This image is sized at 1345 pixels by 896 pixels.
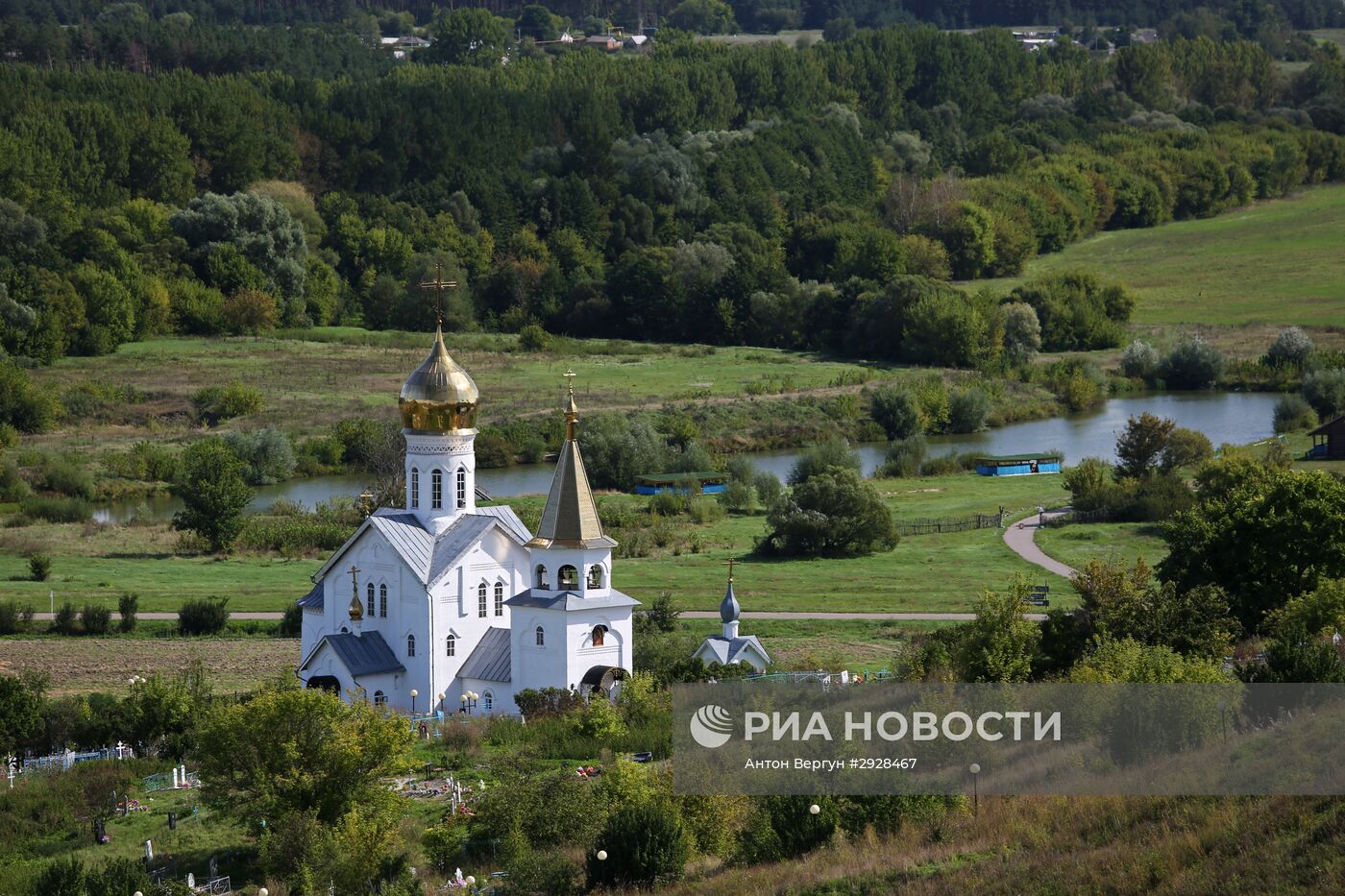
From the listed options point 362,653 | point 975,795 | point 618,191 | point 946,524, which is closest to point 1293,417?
point 946,524

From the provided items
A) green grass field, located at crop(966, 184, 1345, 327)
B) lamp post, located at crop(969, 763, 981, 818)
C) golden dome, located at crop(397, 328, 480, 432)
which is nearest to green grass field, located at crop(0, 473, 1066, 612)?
golden dome, located at crop(397, 328, 480, 432)

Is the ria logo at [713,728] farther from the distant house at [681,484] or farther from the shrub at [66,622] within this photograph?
the distant house at [681,484]

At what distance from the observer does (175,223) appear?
92562mm

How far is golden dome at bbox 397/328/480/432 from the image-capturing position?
3931 cm

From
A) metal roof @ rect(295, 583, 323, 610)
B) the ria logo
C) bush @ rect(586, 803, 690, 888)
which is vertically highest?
the ria logo

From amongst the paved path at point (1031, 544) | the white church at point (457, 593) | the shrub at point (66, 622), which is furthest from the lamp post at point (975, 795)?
the shrub at point (66, 622)

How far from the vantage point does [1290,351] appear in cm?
8494

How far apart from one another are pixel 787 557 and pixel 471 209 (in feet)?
184

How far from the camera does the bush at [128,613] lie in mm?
44250

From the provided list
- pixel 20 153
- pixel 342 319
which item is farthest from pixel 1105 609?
pixel 20 153

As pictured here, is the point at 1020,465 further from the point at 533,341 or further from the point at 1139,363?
the point at 533,341

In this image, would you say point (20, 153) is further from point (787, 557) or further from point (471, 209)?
point (787, 557)

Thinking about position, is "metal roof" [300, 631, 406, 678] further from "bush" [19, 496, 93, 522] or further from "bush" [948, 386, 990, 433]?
"bush" [948, 386, 990, 433]

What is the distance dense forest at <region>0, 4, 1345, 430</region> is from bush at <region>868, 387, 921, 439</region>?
11516 mm
